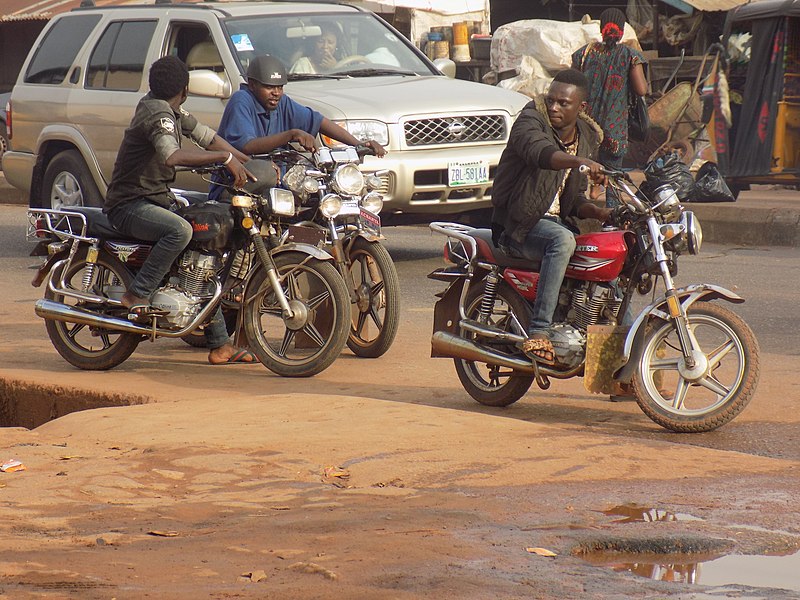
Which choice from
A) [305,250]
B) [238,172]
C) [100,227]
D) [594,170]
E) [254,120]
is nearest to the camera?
[594,170]

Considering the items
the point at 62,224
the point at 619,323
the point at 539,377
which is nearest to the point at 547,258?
the point at 619,323

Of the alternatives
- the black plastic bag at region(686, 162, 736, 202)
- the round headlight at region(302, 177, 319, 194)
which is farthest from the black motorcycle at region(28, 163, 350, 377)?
the black plastic bag at region(686, 162, 736, 202)

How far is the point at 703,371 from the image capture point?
20.0 ft

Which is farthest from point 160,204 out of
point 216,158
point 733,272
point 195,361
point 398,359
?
point 733,272

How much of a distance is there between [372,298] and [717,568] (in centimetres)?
410

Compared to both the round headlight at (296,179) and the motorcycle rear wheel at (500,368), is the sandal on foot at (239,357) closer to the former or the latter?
the round headlight at (296,179)

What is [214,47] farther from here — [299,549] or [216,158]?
[299,549]

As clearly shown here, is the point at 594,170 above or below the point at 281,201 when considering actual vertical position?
above

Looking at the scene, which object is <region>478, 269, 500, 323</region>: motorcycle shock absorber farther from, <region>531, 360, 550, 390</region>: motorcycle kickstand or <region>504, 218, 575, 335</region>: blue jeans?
<region>531, 360, 550, 390</region>: motorcycle kickstand

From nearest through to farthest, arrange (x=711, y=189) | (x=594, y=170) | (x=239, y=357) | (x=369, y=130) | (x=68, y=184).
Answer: (x=594, y=170) → (x=239, y=357) → (x=369, y=130) → (x=68, y=184) → (x=711, y=189)

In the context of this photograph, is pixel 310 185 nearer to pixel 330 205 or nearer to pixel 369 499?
pixel 330 205

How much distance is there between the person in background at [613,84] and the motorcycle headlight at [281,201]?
5.20m

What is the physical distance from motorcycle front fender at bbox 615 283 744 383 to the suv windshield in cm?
559

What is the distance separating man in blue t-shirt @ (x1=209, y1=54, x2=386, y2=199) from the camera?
26.4 ft
